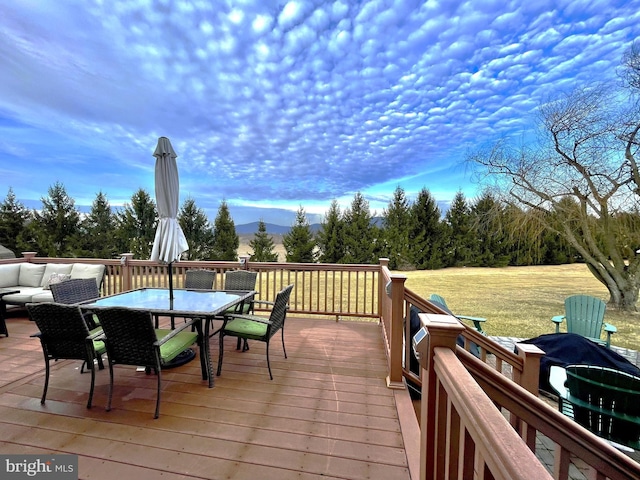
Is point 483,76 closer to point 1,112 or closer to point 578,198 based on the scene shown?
point 578,198

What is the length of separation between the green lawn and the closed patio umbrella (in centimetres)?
706

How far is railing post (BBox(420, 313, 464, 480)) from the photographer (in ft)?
4.12

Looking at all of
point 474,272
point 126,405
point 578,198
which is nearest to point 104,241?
point 126,405

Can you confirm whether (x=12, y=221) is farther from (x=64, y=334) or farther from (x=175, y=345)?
(x=175, y=345)

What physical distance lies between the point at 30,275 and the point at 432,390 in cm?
777

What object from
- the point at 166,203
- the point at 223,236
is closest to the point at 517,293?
the point at 166,203

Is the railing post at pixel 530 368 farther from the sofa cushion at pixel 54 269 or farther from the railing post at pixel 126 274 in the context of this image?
the sofa cushion at pixel 54 269

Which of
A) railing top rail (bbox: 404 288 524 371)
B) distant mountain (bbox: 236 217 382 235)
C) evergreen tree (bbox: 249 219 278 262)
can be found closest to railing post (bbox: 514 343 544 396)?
railing top rail (bbox: 404 288 524 371)

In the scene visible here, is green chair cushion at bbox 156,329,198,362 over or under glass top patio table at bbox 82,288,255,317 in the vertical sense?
under

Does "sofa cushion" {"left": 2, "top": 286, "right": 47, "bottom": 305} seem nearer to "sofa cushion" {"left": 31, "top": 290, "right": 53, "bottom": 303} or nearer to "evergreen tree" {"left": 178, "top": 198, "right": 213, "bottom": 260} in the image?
"sofa cushion" {"left": 31, "top": 290, "right": 53, "bottom": 303}

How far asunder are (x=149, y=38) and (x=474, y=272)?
14.5 metres

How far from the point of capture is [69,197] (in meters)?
13.2

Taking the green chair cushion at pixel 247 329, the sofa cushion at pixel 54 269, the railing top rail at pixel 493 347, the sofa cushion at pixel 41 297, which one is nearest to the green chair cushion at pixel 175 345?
the green chair cushion at pixel 247 329

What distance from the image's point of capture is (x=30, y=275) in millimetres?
5688
